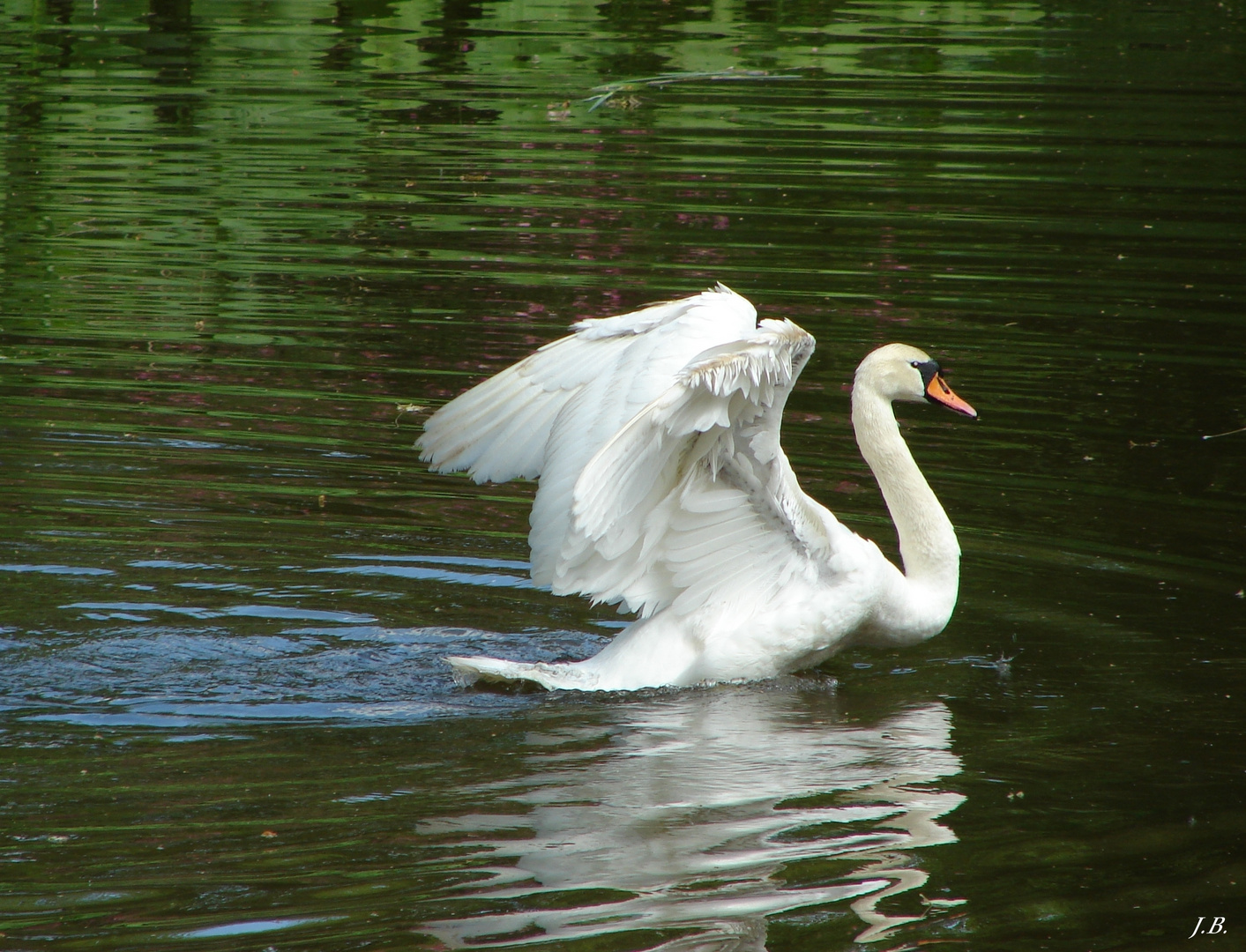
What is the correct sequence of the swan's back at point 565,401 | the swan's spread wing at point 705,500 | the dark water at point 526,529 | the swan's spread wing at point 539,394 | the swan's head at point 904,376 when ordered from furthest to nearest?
1. the swan's head at point 904,376
2. the swan's spread wing at point 539,394
3. the swan's back at point 565,401
4. the swan's spread wing at point 705,500
5. the dark water at point 526,529

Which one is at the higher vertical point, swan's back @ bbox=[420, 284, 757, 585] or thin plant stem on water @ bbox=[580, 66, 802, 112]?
thin plant stem on water @ bbox=[580, 66, 802, 112]

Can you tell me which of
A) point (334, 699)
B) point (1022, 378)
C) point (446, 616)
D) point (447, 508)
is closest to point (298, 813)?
point (334, 699)

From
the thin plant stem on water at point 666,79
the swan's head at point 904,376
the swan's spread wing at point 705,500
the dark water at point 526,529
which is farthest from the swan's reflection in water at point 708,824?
the thin plant stem on water at point 666,79

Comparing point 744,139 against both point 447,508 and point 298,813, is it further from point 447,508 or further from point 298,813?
point 298,813

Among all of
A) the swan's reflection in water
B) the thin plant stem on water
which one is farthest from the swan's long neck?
the thin plant stem on water

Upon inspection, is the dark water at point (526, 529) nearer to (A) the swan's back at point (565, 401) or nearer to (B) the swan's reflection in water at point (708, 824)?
(B) the swan's reflection in water at point (708, 824)

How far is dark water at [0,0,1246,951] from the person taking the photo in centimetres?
414

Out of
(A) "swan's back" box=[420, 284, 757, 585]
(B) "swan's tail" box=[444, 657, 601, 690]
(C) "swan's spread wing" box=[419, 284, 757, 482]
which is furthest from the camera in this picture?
(C) "swan's spread wing" box=[419, 284, 757, 482]

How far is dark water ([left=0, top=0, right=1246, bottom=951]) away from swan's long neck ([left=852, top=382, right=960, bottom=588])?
0.37 m

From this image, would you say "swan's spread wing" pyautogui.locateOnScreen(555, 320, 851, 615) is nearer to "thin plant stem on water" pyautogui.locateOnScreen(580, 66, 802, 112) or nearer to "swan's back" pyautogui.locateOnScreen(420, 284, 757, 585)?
"swan's back" pyautogui.locateOnScreen(420, 284, 757, 585)

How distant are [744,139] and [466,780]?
11603 millimetres

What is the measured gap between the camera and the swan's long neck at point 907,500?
590 cm

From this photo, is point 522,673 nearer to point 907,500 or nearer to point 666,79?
point 907,500

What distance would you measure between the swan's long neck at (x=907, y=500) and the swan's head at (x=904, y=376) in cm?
5
